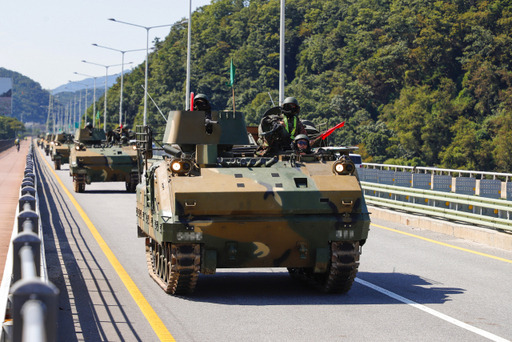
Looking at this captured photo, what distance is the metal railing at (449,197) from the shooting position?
63.5 ft

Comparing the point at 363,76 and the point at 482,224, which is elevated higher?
the point at 363,76

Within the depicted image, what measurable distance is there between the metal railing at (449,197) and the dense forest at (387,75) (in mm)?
32312

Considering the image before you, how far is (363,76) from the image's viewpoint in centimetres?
10600

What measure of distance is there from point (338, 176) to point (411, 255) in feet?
16.3

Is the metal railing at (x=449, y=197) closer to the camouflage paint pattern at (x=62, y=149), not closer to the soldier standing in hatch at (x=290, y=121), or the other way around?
the soldier standing in hatch at (x=290, y=121)

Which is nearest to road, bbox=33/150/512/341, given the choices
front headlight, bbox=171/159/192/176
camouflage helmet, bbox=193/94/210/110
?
front headlight, bbox=171/159/192/176

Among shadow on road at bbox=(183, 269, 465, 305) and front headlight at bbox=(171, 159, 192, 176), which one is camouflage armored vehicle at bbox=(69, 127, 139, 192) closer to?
shadow on road at bbox=(183, 269, 465, 305)

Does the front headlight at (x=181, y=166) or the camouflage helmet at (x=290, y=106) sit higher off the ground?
the camouflage helmet at (x=290, y=106)

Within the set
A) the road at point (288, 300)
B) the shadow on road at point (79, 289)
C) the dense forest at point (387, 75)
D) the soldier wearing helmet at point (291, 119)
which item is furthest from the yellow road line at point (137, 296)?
the dense forest at point (387, 75)

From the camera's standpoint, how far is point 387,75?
105 m

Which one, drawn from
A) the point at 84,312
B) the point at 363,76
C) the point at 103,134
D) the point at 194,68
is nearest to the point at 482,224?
the point at 84,312

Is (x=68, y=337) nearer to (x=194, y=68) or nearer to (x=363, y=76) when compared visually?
(x=363, y=76)

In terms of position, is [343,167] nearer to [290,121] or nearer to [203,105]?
[290,121]

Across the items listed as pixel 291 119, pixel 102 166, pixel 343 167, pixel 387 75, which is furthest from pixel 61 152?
pixel 387 75
